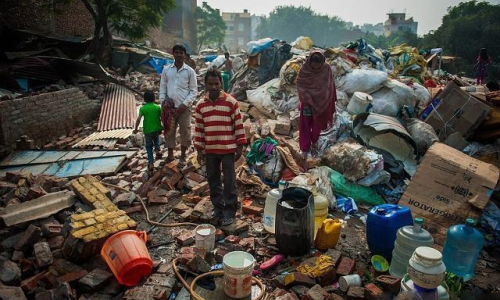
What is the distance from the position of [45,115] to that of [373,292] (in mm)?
7354

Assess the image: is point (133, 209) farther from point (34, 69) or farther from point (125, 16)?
point (125, 16)

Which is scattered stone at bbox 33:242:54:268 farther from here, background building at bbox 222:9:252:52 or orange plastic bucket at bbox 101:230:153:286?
background building at bbox 222:9:252:52

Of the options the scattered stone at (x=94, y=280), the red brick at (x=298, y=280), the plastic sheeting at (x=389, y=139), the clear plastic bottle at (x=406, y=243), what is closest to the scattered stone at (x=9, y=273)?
the scattered stone at (x=94, y=280)

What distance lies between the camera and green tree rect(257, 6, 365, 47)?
221 feet

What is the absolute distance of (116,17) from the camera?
12266 millimetres

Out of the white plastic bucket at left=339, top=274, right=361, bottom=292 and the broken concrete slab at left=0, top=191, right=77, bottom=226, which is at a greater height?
the broken concrete slab at left=0, top=191, right=77, bottom=226

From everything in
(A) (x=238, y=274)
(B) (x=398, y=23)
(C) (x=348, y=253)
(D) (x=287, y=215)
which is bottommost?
(C) (x=348, y=253)

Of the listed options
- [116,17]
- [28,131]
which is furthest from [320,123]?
[116,17]

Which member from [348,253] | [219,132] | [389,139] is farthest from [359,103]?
[219,132]

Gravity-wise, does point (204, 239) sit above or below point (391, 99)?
below

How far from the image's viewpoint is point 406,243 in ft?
9.22

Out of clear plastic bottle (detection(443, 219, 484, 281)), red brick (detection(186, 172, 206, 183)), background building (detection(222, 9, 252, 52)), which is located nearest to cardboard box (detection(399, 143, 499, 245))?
clear plastic bottle (detection(443, 219, 484, 281))

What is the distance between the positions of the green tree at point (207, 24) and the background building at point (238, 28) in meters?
20.9

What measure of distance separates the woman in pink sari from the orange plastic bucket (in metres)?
3.18
